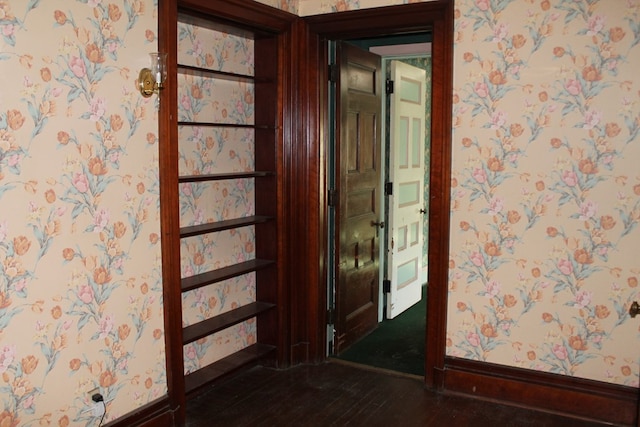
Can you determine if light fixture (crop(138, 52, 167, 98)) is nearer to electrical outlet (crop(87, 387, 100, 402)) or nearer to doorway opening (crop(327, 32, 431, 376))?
electrical outlet (crop(87, 387, 100, 402))

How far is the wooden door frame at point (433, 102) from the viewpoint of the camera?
138 inches

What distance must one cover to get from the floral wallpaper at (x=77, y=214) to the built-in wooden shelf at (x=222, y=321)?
1.18 feet

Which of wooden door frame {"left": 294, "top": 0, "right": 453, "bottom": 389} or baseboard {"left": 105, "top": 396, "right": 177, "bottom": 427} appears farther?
wooden door frame {"left": 294, "top": 0, "right": 453, "bottom": 389}

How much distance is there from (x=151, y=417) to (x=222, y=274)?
36.5 inches

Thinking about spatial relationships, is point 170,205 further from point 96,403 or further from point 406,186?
point 406,186

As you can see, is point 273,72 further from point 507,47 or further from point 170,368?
point 170,368

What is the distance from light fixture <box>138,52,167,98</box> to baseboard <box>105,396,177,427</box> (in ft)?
5.17

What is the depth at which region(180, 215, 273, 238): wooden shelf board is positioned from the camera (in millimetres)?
3285

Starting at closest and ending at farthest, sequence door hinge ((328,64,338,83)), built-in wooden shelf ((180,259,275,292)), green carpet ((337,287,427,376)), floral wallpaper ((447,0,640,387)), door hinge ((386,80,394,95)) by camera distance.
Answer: floral wallpaper ((447,0,640,387))
built-in wooden shelf ((180,259,275,292))
door hinge ((328,64,338,83))
green carpet ((337,287,427,376))
door hinge ((386,80,394,95))

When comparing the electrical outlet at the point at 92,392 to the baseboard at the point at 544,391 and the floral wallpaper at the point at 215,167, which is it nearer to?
the floral wallpaper at the point at 215,167

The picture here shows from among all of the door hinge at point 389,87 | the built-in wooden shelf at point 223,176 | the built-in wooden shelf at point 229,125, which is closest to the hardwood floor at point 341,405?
the built-in wooden shelf at point 223,176

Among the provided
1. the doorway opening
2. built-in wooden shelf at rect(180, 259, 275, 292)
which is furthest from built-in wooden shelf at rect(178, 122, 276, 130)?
built-in wooden shelf at rect(180, 259, 275, 292)

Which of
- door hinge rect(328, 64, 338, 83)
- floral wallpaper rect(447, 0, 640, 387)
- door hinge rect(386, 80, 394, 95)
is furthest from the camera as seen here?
door hinge rect(386, 80, 394, 95)

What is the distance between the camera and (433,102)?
11.7 ft
